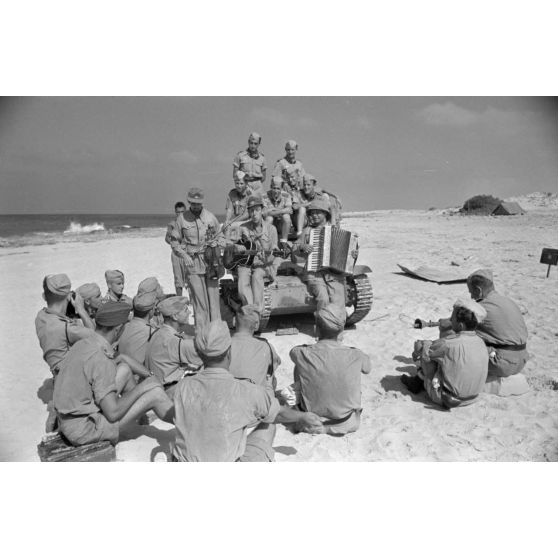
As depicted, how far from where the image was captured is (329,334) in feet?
14.2

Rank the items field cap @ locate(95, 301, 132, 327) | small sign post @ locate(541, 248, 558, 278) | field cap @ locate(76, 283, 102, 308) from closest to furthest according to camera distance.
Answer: field cap @ locate(95, 301, 132, 327) < field cap @ locate(76, 283, 102, 308) < small sign post @ locate(541, 248, 558, 278)

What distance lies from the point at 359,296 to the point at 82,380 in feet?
15.0

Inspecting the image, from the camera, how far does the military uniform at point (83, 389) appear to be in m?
3.74

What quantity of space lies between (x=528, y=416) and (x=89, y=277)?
10.8m

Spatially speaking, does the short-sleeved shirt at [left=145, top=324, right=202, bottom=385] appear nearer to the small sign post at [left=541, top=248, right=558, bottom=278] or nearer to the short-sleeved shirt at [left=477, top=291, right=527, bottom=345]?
the short-sleeved shirt at [left=477, top=291, right=527, bottom=345]

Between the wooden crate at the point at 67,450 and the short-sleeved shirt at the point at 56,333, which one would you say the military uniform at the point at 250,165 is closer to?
the short-sleeved shirt at the point at 56,333

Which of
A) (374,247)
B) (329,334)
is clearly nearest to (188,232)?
(329,334)

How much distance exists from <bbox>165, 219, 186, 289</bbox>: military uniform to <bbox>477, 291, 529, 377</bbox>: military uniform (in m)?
4.37

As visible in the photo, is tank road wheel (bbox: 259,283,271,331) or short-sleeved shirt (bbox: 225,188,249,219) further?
short-sleeved shirt (bbox: 225,188,249,219)

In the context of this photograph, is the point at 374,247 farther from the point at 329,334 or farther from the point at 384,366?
the point at 329,334

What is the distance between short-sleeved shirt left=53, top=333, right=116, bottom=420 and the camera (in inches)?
147

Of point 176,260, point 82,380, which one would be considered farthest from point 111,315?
point 176,260

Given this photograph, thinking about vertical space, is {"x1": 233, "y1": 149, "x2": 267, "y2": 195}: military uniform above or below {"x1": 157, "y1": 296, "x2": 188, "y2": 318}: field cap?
above

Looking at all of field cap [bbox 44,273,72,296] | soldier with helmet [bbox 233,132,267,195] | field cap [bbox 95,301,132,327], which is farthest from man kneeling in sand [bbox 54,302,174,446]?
soldier with helmet [bbox 233,132,267,195]
